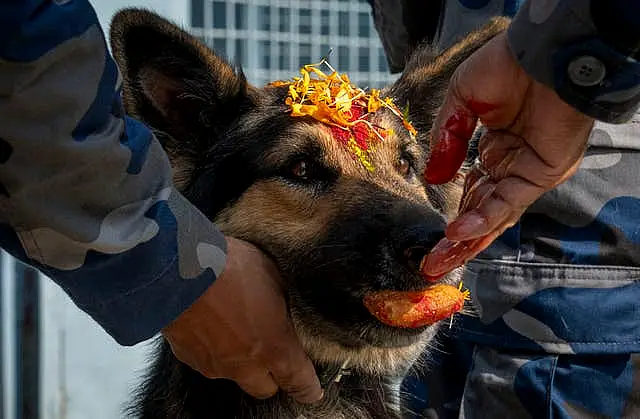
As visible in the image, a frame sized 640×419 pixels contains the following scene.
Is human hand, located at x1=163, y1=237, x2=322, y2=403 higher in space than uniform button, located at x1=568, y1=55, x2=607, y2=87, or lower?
lower

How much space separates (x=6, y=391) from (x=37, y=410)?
18cm

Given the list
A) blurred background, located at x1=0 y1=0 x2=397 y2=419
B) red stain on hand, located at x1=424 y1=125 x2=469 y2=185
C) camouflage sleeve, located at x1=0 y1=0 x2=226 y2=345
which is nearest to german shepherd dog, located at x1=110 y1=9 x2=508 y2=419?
red stain on hand, located at x1=424 y1=125 x2=469 y2=185

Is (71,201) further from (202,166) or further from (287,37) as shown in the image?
(287,37)

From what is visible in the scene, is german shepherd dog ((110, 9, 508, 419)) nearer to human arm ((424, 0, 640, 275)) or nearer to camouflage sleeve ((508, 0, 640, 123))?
human arm ((424, 0, 640, 275))

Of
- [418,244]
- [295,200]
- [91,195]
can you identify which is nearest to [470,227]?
[418,244]

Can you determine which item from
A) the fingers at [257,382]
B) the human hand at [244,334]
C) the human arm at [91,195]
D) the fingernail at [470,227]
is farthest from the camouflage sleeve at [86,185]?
the fingernail at [470,227]

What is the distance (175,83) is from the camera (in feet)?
7.68

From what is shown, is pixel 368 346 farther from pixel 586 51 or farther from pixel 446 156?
pixel 586 51

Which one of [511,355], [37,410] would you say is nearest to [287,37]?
[37,410]

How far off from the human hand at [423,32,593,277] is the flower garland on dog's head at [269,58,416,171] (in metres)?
0.63

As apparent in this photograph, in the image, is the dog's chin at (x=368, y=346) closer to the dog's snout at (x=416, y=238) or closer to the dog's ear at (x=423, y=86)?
the dog's snout at (x=416, y=238)

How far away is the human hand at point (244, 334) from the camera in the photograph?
1.60 meters

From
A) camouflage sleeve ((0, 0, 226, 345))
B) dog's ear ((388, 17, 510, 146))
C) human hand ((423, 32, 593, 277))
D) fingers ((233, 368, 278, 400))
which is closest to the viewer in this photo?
camouflage sleeve ((0, 0, 226, 345))

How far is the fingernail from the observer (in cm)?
154
